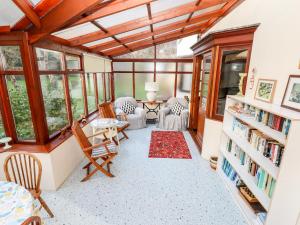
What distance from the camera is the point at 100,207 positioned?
2.17 meters

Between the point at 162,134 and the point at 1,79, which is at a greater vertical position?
the point at 1,79

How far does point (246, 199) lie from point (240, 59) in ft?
6.91

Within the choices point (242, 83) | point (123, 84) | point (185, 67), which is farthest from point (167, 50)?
point (242, 83)

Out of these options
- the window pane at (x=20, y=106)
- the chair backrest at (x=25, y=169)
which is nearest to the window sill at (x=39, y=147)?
the window pane at (x=20, y=106)

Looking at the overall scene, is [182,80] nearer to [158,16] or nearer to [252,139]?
[158,16]

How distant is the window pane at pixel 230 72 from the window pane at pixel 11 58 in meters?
3.11

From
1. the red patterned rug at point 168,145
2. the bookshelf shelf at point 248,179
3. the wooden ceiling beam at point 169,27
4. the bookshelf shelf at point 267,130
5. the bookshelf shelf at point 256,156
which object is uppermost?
the wooden ceiling beam at point 169,27

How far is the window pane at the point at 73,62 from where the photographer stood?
313 centimetres

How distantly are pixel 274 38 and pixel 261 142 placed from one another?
1293 millimetres

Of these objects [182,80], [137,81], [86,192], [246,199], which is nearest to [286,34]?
[246,199]

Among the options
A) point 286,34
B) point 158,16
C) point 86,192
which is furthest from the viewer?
point 158,16

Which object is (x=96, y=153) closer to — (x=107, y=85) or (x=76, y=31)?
(x=76, y=31)

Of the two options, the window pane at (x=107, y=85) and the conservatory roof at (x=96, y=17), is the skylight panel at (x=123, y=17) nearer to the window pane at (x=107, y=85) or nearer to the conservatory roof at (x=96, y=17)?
the conservatory roof at (x=96, y=17)

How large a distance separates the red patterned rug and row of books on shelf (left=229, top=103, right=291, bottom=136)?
59.0 inches
